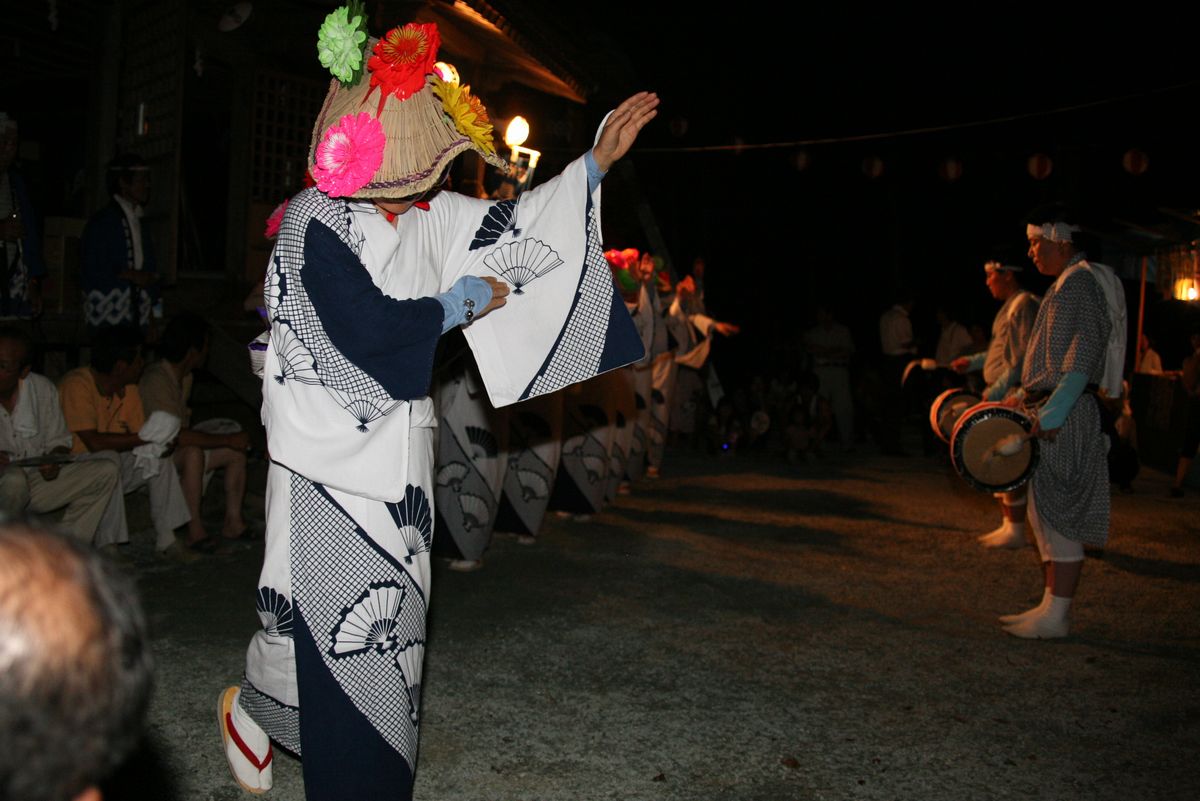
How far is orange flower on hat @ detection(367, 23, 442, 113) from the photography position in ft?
8.77

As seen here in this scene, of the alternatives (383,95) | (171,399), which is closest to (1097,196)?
(171,399)

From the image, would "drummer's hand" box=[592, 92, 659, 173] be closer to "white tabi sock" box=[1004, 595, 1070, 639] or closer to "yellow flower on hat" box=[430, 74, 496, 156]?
"yellow flower on hat" box=[430, 74, 496, 156]

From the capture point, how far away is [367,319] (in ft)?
8.25

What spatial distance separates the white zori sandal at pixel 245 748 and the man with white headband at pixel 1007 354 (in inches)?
184

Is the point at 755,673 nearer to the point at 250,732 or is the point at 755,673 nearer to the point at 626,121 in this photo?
the point at 250,732

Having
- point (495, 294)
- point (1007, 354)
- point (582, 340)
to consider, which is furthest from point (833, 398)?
point (495, 294)

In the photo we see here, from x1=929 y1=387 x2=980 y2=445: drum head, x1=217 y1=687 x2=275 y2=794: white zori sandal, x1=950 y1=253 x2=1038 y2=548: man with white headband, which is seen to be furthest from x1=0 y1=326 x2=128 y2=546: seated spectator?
x1=950 y1=253 x2=1038 y2=548: man with white headband

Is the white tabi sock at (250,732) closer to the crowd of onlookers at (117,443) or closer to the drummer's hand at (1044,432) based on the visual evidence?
the crowd of onlookers at (117,443)

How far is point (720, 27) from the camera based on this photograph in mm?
18250

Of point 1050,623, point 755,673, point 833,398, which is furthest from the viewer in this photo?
point 833,398

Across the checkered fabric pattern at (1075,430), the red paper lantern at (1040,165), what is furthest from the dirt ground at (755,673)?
the red paper lantern at (1040,165)

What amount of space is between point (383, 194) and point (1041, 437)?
3544 millimetres

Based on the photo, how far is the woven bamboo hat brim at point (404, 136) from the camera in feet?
8.78

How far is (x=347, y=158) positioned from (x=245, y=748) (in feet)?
5.70
